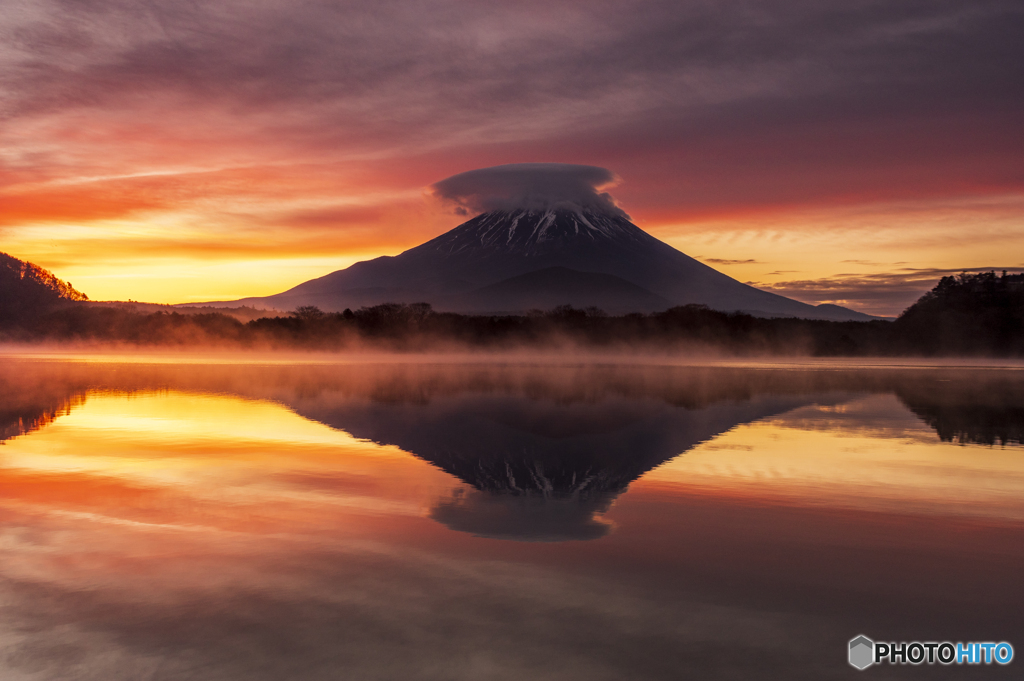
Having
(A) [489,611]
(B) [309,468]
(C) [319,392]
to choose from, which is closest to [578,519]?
(A) [489,611]

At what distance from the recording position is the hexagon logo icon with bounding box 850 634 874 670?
24.3 ft

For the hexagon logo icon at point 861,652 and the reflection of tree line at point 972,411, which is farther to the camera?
the reflection of tree line at point 972,411

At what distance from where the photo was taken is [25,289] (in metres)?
188

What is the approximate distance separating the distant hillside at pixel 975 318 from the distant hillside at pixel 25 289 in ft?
667

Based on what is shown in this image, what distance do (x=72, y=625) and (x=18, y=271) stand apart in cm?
22288

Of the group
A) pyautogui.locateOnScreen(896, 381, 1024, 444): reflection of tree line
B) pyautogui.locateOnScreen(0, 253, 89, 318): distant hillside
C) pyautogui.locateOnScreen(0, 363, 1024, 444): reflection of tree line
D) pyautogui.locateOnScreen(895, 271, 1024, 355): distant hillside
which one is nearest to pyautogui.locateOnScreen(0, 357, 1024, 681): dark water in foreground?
pyautogui.locateOnScreen(896, 381, 1024, 444): reflection of tree line

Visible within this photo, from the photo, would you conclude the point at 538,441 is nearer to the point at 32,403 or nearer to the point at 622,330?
the point at 32,403

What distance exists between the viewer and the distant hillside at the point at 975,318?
388 ft

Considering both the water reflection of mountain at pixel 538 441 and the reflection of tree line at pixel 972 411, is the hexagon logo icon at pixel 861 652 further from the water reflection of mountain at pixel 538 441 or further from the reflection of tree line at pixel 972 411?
the reflection of tree line at pixel 972 411

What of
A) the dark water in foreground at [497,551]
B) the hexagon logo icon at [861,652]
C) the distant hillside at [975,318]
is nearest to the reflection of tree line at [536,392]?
the dark water in foreground at [497,551]

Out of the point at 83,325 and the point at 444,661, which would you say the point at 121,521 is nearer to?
the point at 444,661

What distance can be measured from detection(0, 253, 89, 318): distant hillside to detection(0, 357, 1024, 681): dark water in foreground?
7659 inches

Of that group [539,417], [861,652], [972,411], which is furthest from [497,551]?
[972,411]

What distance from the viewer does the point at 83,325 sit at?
560 feet
